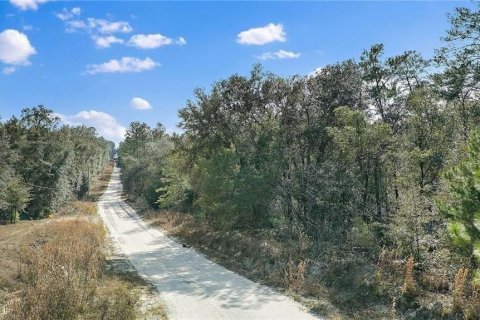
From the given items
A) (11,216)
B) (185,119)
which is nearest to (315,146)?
(185,119)

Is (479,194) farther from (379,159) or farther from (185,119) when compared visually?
(185,119)

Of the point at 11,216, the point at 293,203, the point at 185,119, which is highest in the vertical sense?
the point at 185,119

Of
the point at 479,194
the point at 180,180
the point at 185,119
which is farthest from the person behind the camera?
the point at 180,180

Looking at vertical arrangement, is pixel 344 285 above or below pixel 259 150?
below

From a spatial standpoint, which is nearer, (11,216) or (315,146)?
(315,146)

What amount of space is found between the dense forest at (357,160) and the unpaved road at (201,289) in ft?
8.28

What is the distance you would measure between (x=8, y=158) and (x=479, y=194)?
39947mm

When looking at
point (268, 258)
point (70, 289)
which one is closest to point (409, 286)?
point (268, 258)

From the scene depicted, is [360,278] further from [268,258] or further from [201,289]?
[201,289]

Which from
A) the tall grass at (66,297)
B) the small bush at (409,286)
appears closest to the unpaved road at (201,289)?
the tall grass at (66,297)

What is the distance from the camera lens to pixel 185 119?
27625mm

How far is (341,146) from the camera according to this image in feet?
56.3

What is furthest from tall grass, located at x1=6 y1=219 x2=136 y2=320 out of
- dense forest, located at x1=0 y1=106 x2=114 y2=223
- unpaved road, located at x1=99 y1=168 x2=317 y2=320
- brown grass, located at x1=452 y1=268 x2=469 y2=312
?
dense forest, located at x1=0 y1=106 x2=114 y2=223

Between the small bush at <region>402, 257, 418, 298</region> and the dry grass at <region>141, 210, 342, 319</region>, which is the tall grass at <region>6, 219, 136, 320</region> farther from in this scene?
the small bush at <region>402, 257, 418, 298</region>
